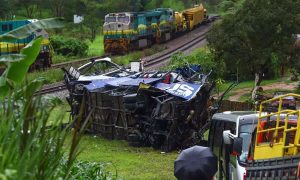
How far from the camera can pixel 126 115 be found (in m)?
19.1

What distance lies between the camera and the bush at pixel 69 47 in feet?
147

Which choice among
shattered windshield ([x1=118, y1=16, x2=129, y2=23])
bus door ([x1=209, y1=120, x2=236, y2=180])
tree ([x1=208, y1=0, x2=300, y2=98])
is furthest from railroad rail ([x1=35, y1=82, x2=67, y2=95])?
bus door ([x1=209, y1=120, x2=236, y2=180])

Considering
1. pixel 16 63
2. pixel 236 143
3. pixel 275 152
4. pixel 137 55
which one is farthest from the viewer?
pixel 137 55

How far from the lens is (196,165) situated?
568 cm

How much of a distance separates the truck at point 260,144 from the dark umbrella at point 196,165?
1246mm

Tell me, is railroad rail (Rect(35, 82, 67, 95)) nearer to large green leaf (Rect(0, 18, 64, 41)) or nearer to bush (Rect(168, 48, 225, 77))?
bush (Rect(168, 48, 225, 77))

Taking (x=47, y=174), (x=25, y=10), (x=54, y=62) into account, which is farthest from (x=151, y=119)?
(x=25, y=10)

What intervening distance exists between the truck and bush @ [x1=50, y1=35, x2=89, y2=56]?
33.9 m

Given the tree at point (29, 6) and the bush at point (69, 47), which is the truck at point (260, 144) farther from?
the tree at point (29, 6)

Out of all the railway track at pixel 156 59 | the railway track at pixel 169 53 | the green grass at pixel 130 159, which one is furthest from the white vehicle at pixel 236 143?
the railway track at pixel 169 53

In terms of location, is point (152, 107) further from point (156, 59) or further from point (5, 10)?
point (5, 10)

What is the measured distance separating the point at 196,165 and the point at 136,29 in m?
37.5

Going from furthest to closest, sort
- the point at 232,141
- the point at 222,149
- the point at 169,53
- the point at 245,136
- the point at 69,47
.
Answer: the point at 69,47
the point at 169,53
the point at 222,149
the point at 245,136
the point at 232,141

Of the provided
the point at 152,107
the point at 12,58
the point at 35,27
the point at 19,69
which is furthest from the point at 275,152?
the point at 152,107
